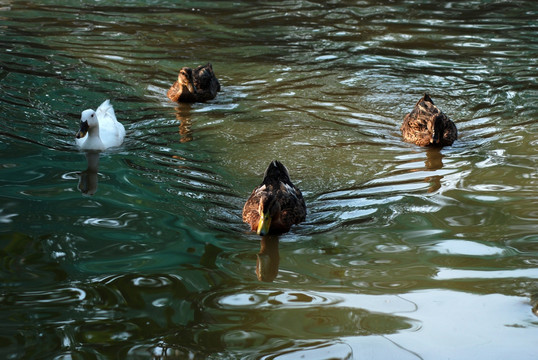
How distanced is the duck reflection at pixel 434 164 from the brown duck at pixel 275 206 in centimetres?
160

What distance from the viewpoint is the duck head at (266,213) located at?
6.71 meters

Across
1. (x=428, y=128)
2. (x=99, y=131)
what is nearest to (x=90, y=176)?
(x=99, y=131)

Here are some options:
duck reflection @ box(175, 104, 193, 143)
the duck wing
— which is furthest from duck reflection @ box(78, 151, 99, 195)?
duck reflection @ box(175, 104, 193, 143)

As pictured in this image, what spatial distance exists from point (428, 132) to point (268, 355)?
523cm

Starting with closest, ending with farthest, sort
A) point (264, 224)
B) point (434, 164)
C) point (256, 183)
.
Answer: point (264, 224)
point (256, 183)
point (434, 164)

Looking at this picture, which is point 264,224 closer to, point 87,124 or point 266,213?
point 266,213

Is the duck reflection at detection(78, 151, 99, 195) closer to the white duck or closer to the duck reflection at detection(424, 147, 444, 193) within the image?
the white duck

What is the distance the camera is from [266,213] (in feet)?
22.1

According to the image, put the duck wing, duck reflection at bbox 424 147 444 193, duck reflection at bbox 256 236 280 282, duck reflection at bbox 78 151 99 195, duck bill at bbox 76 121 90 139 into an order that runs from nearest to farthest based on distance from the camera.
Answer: duck reflection at bbox 256 236 280 282 → duck reflection at bbox 78 151 99 195 → duck reflection at bbox 424 147 444 193 → duck bill at bbox 76 121 90 139 → the duck wing

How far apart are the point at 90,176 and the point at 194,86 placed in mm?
3273

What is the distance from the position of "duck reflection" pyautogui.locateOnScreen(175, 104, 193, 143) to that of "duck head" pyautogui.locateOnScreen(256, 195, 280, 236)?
9.90 ft

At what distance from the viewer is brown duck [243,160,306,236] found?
6.75 metres

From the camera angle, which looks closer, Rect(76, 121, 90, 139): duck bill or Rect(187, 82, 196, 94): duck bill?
Rect(76, 121, 90, 139): duck bill

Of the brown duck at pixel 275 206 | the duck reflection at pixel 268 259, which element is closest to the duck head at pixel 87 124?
the brown duck at pixel 275 206
